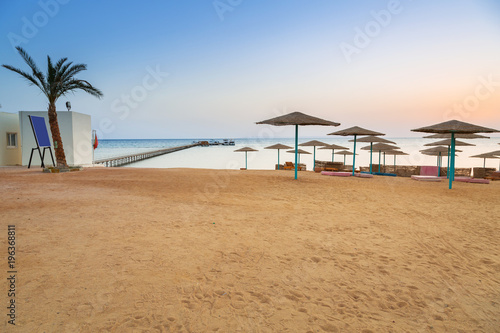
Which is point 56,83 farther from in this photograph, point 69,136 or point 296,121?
point 296,121

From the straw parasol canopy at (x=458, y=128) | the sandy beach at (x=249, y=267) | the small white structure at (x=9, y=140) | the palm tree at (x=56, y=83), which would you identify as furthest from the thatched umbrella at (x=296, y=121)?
the small white structure at (x=9, y=140)

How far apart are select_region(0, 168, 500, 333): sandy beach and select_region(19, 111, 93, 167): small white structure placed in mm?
13441

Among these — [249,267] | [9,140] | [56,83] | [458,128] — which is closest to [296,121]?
[458,128]

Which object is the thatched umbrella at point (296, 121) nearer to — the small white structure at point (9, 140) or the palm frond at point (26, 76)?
the palm frond at point (26, 76)

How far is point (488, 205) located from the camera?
7488 millimetres

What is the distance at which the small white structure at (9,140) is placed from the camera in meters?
17.6

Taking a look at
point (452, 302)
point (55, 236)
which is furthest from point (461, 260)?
point (55, 236)

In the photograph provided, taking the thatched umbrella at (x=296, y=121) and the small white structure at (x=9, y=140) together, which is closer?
the thatched umbrella at (x=296, y=121)

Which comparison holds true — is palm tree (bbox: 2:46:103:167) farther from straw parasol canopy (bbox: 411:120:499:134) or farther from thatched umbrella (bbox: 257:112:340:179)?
straw parasol canopy (bbox: 411:120:499:134)

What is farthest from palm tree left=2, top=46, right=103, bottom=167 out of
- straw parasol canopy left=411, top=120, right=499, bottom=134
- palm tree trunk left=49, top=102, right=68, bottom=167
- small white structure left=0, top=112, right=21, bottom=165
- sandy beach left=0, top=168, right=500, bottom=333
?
straw parasol canopy left=411, top=120, right=499, bottom=134

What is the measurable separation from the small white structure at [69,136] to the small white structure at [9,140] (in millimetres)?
1085

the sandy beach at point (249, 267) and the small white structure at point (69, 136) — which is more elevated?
the small white structure at point (69, 136)

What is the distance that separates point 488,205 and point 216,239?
25.1 feet

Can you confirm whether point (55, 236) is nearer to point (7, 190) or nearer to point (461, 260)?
point (7, 190)
